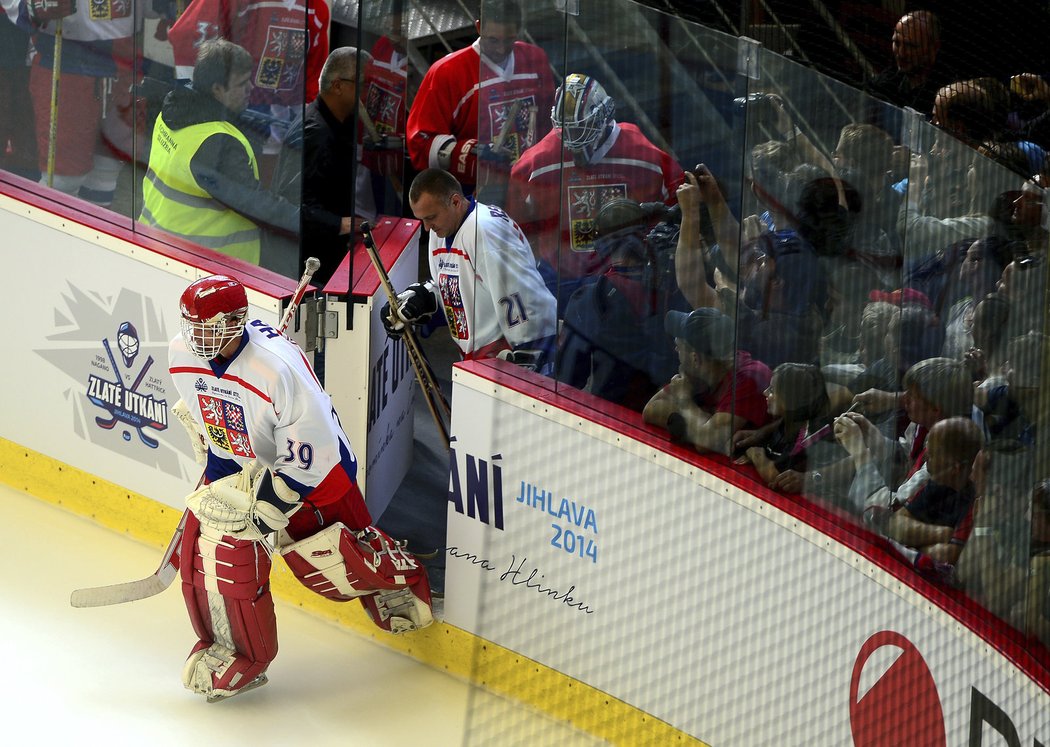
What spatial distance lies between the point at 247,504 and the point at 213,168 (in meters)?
1.26

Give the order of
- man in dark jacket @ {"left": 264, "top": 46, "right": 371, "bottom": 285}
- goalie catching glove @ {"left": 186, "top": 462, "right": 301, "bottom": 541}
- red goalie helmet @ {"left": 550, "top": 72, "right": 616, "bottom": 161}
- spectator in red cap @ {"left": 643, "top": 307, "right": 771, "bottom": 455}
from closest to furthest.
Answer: spectator in red cap @ {"left": 643, "top": 307, "right": 771, "bottom": 455} < red goalie helmet @ {"left": 550, "top": 72, "right": 616, "bottom": 161} < goalie catching glove @ {"left": 186, "top": 462, "right": 301, "bottom": 541} < man in dark jacket @ {"left": 264, "top": 46, "right": 371, "bottom": 285}

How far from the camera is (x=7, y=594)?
4.66 meters

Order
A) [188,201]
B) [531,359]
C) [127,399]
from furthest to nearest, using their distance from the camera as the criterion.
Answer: [127,399]
[188,201]
[531,359]

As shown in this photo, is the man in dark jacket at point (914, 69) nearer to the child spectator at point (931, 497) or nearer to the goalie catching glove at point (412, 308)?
the child spectator at point (931, 497)

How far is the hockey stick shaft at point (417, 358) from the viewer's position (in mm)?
4352

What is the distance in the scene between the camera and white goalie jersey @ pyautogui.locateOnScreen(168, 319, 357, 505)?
391 centimetres

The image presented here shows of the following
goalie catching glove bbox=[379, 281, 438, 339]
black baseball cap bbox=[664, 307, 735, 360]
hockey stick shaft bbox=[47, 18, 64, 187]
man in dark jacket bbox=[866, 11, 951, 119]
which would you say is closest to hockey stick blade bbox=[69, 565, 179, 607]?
goalie catching glove bbox=[379, 281, 438, 339]

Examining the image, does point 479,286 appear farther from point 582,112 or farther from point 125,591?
point 125,591

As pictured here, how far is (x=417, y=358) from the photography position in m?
4.52

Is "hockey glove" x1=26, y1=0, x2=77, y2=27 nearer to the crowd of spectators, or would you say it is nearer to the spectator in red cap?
the crowd of spectators

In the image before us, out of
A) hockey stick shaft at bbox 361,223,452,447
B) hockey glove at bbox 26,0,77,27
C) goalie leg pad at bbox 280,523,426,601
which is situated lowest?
goalie leg pad at bbox 280,523,426,601

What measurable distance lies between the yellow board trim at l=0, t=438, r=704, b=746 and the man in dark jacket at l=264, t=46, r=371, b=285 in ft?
3.19

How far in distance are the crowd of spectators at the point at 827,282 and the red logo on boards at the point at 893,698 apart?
0.20m

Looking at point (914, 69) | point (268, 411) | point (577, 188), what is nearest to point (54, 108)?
point (268, 411)
